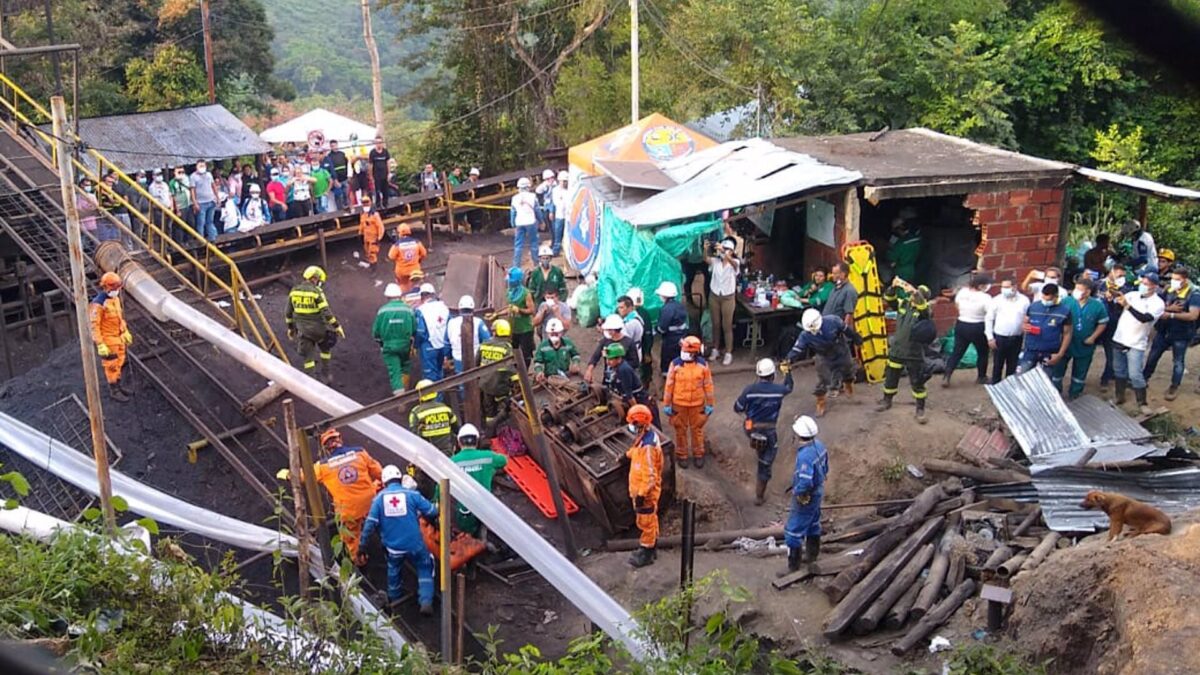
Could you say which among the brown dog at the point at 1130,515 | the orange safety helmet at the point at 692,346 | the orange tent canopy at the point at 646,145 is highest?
the orange tent canopy at the point at 646,145

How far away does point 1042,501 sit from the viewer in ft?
29.3

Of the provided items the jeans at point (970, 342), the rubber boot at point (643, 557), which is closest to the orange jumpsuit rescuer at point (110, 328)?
the rubber boot at point (643, 557)

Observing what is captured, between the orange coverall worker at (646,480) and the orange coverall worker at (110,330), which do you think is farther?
the orange coverall worker at (110,330)

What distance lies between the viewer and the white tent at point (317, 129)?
2597 centimetres

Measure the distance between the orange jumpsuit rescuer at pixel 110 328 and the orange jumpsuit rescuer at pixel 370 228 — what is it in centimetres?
684

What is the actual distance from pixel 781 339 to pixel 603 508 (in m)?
4.73

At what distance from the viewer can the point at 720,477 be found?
11672 mm

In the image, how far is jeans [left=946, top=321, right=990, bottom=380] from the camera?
11789 millimetres

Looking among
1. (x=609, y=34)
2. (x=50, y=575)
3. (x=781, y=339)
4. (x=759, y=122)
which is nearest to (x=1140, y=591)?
(x=50, y=575)

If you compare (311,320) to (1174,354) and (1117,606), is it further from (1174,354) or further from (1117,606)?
(1174,354)

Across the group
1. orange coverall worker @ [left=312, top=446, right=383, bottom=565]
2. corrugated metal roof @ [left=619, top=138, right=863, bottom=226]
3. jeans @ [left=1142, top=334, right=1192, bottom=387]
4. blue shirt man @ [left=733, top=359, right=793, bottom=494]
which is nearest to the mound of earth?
blue shirt man @ [left=733, top=359, right=793, bottom=494]

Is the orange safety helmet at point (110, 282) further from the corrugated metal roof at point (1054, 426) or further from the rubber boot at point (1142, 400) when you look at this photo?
the rubber boot at point (1142, 400)

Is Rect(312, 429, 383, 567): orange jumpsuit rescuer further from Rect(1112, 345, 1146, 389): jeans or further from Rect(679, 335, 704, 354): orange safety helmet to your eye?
Rect(1112, 345, 1146, 389): jeans

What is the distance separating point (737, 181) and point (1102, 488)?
678 cm
